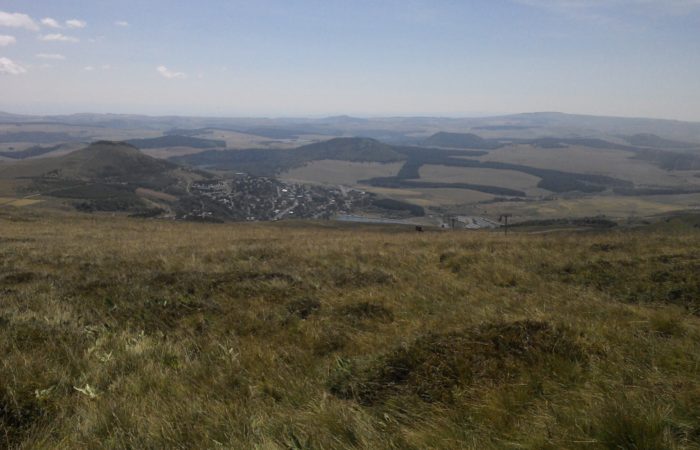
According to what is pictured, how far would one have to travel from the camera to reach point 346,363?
489 centimetres

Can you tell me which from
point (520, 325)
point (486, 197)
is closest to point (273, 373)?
point (520, 325)

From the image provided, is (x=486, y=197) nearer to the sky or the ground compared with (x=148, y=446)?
nearer to the ground

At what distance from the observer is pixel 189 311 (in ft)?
24.7

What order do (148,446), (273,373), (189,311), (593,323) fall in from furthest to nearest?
(189,311), (593,323), (273,373), (148,446)

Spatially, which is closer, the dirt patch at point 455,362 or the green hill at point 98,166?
the dirt patch at point 455,362

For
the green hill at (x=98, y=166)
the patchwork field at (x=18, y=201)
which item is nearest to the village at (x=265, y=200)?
the green hill at (x=98, y=166)

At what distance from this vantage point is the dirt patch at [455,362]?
4164mm

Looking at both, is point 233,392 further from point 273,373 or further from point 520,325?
point 520,325

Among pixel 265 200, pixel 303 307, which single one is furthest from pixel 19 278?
pixel 265 200

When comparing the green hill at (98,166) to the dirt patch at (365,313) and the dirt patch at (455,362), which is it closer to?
the dirt patch at (365,313)

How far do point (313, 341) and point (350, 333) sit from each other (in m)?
0.55

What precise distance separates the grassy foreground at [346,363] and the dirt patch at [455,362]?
0.07 feet

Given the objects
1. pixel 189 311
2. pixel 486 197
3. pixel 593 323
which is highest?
pixel 593 323

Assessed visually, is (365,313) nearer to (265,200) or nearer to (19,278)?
(19,278)
